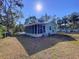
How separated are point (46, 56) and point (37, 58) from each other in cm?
84

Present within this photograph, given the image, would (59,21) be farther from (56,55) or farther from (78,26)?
(56,55)

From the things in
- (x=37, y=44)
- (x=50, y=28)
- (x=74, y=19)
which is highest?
(x=74, y=19)

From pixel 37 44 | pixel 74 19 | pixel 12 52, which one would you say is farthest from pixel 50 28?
pixel 74 19

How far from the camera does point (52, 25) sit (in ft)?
113

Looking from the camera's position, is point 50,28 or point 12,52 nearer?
point 12,52

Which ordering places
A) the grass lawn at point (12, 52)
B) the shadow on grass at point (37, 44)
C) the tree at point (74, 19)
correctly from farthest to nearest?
the tree at point (74, 19) → the shadow on grass at point (37, 44) → the grass lawn at point (12, 52)

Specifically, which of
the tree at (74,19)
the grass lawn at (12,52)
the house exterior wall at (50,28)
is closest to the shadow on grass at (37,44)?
the grass lawn at (12,52)

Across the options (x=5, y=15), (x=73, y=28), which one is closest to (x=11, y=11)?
(x=5, y=15)

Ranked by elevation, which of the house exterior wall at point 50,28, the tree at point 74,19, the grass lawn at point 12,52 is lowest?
the grass lawn at point 12,52

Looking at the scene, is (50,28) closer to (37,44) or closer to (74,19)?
(37,44)

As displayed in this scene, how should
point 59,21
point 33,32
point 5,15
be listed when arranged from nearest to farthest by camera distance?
point 5,15 → point 33,32 → point 59,21

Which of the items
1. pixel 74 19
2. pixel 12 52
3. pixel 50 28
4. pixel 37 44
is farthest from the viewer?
pixel 74 19

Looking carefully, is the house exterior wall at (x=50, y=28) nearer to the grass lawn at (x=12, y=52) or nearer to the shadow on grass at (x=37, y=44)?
the shadow on grass at (x=37, y=44)

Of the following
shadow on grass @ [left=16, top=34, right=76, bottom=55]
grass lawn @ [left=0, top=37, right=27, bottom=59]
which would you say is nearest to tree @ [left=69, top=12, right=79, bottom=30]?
shadow on grass @ [left=16, top=34, right=76, bottom=55]
